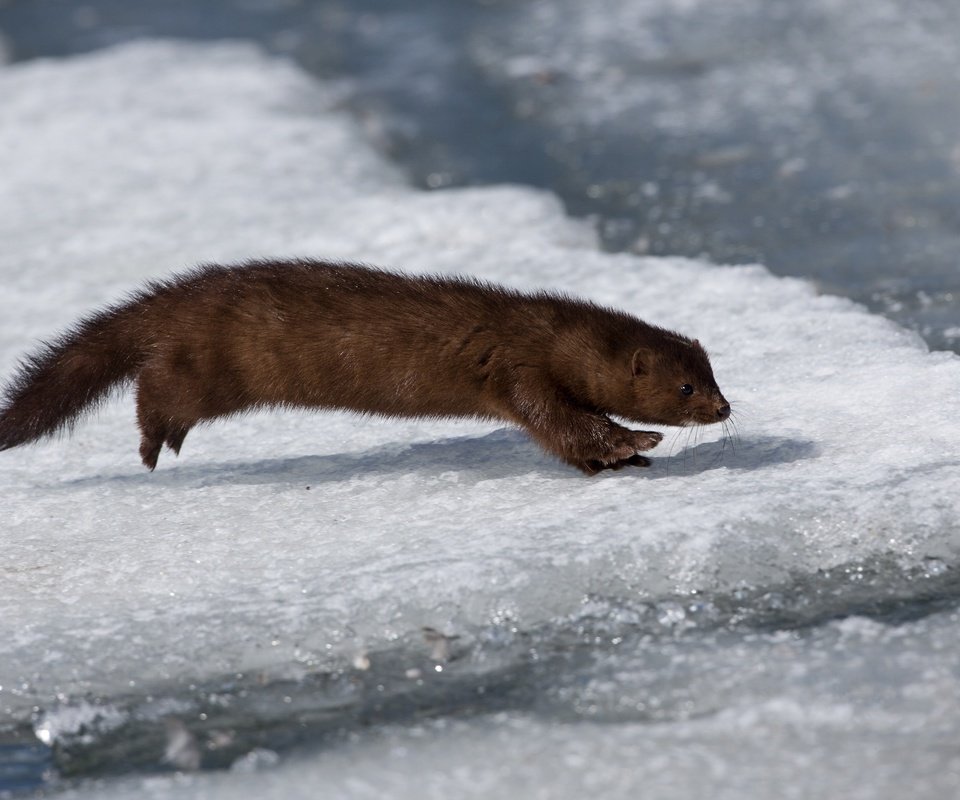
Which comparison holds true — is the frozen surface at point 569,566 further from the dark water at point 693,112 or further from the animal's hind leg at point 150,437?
the dark water at point 693,112

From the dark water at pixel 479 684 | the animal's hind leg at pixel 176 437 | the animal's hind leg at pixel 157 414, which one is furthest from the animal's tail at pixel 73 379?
the dark water at pixel 479 684

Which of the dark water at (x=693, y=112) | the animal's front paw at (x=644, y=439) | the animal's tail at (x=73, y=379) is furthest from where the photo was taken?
the dark water at (x=693, y=112)

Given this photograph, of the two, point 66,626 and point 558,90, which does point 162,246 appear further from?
point 66,626

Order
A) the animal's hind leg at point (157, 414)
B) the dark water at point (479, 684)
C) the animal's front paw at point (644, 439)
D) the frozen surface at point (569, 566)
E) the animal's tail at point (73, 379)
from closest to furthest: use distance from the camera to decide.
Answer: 1. the frozen surface at point (569, 566)
2. the dark water at point (479, 684)
3. the animal's front paw at point (644, 439)
4. the animal's hind leg at point (157, 414)
5. the animal's tail at point (73, 379)

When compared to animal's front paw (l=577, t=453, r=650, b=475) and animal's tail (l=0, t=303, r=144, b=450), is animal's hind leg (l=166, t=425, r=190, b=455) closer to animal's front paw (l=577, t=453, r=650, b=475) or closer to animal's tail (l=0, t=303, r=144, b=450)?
animal's tail (l=0, t=303, r=144, b=450)

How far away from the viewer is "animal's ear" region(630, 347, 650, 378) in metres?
4.27

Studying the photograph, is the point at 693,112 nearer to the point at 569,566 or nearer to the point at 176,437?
the point at 176,437

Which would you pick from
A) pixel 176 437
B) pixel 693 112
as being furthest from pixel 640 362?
pixel 693 112

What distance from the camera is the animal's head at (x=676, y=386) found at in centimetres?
425

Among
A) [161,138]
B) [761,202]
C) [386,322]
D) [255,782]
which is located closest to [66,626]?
[255,782]

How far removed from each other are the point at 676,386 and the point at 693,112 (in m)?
4.35

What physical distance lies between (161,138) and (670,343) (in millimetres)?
5100

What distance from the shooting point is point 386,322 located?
170 inches

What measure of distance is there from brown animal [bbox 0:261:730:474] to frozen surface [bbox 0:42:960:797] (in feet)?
0.67
